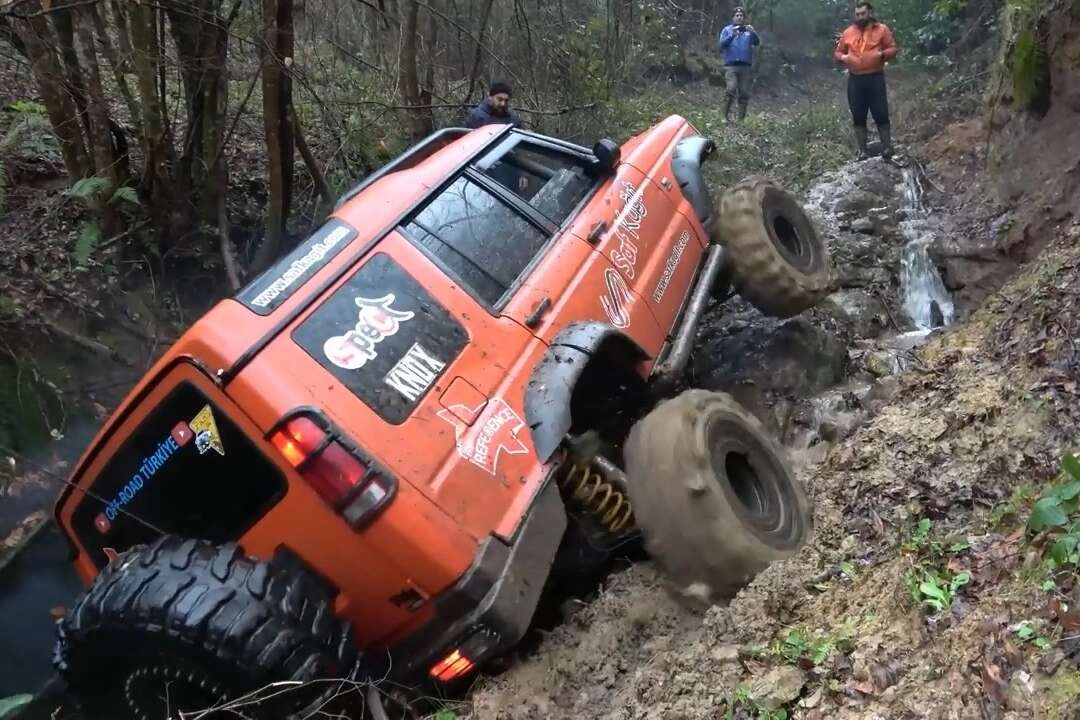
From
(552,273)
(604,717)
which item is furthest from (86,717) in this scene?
(552,273)

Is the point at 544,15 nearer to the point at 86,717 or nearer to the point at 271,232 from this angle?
the point at 271,232

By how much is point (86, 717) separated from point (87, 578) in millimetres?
505

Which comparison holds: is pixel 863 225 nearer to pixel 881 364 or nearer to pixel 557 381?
pixel 881 364

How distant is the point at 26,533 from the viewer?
4.75m

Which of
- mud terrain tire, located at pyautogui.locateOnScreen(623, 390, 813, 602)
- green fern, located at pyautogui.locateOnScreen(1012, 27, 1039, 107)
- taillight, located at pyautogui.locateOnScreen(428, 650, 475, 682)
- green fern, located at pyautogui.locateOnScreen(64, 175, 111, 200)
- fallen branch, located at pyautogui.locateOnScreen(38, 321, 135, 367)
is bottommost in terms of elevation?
fallen branch, located at pyautogui.locateOnScreen(38, 321, 135, 367)

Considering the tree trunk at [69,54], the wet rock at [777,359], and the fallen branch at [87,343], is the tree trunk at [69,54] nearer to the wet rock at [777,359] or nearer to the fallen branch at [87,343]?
the fallen branch at [87,343]

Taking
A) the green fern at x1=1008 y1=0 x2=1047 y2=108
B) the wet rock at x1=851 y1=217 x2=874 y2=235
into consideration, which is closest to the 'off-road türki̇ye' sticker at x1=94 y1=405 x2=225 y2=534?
the wet rock at x1=851 y1=217 x2=874 y2=235

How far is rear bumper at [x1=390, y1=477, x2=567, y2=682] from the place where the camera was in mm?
2936

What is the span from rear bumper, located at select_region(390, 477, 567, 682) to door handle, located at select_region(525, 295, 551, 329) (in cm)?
89

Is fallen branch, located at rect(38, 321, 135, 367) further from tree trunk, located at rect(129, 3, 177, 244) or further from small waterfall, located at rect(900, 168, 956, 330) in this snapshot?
small waterfall, located at rect(900, 168, 956, 330)

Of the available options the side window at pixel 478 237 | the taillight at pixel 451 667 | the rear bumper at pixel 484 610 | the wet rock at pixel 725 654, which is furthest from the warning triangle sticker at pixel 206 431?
the wet rock at pixel 725 654

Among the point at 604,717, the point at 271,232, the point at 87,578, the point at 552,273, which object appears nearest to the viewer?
the point at 604,717

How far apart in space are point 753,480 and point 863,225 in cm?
485

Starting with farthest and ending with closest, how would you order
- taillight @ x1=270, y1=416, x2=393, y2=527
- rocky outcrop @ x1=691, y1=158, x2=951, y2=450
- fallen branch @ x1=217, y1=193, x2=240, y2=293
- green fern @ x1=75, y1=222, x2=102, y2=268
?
fallen branch @ x1=217, y1=193, x2=240, y2=293 → green fern @ x1=75, y1=222, x2=102, y2=268 → rocky outcrop @ x1=691, y1=158, x2=951, y2=450 → taillight @ x1=270, y1=416, x2=393, y2=527
